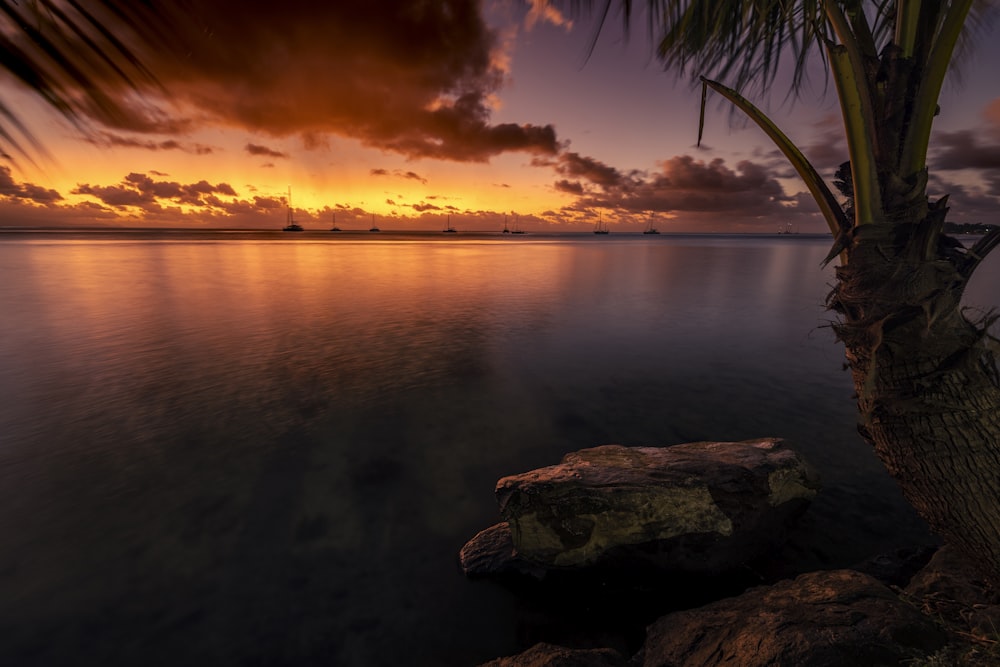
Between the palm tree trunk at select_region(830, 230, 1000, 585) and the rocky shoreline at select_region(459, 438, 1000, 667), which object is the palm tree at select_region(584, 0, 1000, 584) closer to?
the palm tree trunk at select_region(830, 230, 1000, 585)

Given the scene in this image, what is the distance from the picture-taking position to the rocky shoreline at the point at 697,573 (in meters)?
2.80

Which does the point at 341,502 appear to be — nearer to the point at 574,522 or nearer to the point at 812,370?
the point at 574,522

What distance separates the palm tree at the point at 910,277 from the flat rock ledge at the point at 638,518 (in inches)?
70.7

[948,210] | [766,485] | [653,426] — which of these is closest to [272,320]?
[653,426]

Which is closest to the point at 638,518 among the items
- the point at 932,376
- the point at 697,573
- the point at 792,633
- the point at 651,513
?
the point at 651,513

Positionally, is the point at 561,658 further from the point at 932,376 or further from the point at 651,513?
the point at 932,376

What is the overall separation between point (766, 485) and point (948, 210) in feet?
11.1

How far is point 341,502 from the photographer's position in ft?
18.6

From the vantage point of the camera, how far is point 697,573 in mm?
4395

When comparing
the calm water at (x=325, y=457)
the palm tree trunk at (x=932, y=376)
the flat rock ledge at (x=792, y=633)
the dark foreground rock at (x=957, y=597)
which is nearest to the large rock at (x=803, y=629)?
the flat rock ledge at (x=792, y=633)

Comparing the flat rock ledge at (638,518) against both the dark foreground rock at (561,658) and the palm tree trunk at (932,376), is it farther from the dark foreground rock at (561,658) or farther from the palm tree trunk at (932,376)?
the palm tree trunk at (932,376)

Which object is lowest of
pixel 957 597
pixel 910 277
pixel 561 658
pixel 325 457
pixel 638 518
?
pixel 325 457

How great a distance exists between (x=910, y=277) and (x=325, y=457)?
7.37 m

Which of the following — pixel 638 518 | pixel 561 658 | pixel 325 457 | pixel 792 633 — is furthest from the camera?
pixel 325 457
